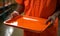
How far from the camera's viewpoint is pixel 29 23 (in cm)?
105

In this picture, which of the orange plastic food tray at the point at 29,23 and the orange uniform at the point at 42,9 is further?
the orange uniform at the point at 42,9

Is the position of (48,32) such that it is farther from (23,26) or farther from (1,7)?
(1,7)

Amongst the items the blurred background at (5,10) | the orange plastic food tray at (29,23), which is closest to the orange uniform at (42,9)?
the orange plastic food tray at (29,23)

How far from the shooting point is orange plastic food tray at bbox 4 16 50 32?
96 centimetres

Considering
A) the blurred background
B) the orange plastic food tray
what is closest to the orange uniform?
the orange plastic food tray

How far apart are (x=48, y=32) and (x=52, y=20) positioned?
160 mm

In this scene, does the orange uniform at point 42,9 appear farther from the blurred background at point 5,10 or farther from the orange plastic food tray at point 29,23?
the blurred background at point 5,10

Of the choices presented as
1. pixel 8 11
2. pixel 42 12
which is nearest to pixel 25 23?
pixel 42 12

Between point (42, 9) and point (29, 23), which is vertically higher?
point (42, 9)

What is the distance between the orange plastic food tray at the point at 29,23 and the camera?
3.15 ft

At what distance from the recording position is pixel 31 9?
114 cm

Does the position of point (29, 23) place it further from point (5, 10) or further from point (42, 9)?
point (5, 10)

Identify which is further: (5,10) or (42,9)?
(5,10)

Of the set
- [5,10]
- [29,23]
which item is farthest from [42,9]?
[5,10]
